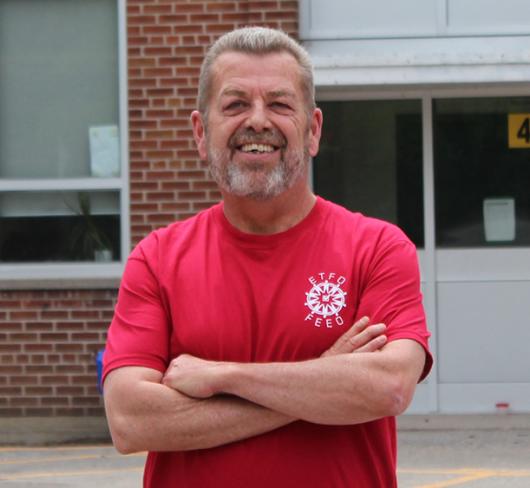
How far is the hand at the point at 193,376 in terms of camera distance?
9.17ft

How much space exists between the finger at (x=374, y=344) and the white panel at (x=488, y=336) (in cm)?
693

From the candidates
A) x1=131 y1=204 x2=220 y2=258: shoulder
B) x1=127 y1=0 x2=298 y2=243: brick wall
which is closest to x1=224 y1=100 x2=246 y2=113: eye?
x1=131 y1=204 x2=220 y2=258: shoulder

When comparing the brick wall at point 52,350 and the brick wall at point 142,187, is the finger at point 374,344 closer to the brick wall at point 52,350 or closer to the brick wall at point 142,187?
the brick wall at point 142,187

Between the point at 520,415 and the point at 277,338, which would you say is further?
the point at 520,415

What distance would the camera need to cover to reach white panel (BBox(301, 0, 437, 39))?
9609mm

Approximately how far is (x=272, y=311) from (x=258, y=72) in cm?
53

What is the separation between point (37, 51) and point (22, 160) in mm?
831

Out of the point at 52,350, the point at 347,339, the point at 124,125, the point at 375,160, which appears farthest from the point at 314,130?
the point at 375,160

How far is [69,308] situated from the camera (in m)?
9.48

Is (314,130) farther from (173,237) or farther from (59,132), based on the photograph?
(59,132)

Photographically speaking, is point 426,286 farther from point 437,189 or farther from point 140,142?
point 140,142

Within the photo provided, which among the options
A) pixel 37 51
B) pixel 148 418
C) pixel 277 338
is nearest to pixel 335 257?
pixel 277 338

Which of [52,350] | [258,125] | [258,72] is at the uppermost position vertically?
[258,72]

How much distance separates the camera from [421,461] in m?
8.48
